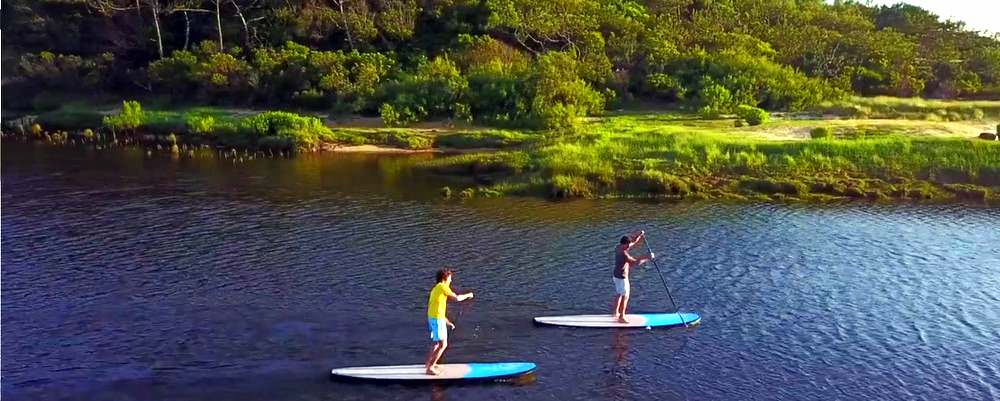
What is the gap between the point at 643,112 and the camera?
7900 centimetres

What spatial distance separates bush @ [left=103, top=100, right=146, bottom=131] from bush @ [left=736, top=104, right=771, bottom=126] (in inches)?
1971

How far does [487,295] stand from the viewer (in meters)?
Answer: 29.0

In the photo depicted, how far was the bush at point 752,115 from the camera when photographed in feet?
222

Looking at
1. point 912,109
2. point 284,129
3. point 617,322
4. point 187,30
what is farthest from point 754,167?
point 187,30

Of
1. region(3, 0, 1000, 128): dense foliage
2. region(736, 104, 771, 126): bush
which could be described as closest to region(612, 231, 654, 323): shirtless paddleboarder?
region(736, 104, 771, 126): bush

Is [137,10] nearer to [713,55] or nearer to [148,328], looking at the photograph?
[713,55]

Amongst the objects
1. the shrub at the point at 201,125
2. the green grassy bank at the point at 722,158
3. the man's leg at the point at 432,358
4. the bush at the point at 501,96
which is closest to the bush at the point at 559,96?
the bush at the point at 501,96

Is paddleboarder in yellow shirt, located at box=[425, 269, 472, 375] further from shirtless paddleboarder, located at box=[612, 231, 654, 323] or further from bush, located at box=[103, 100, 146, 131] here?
bush, located at box=[103, 100, 146, 131]

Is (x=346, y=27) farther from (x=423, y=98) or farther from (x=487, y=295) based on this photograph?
(x=487, y=295)

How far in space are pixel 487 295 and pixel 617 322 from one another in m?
4.87

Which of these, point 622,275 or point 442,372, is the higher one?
point 622,275

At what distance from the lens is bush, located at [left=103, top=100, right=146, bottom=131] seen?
7262 centimetres

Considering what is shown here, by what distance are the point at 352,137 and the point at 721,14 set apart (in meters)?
51.1

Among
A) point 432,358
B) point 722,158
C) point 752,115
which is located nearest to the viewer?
point 432,358
